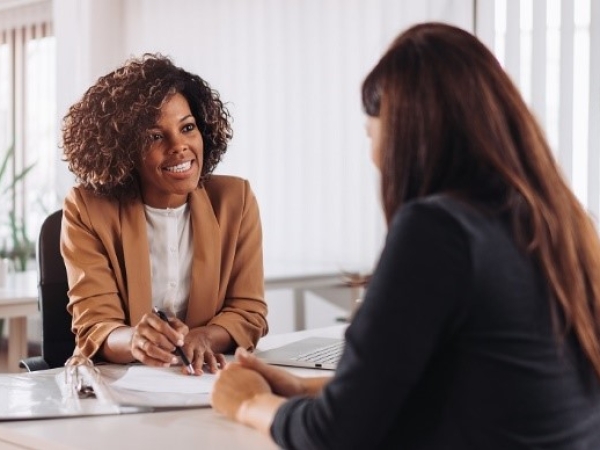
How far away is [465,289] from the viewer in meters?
1.03

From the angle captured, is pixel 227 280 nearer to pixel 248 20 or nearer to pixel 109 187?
pixel 109 187

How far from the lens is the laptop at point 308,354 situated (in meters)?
1.89

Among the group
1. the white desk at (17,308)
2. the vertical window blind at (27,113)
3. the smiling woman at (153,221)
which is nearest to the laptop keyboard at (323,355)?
the smiling woman at (153,221)

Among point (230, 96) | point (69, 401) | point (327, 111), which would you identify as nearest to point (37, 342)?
point (230, 96)

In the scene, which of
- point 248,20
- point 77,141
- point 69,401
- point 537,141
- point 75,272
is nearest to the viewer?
point 537,141

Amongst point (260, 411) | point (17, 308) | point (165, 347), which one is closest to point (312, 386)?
point (260, 411)

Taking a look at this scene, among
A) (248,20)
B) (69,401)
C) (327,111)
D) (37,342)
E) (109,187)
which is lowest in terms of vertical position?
(37,342)

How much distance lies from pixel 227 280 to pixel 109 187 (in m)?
0.35

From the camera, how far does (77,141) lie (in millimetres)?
2230

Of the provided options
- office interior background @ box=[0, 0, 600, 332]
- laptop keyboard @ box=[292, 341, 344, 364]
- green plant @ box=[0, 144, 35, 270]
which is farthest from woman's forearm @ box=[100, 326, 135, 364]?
green plant @ box=[0, 144, 35, 270]

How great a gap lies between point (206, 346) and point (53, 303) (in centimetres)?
61

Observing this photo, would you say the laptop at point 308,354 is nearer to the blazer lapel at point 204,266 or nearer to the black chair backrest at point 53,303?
the blazer lapel at point 204,266

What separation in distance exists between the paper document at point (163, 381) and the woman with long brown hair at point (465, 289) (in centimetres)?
50

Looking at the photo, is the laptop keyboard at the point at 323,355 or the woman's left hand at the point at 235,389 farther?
the laptop keyboard at the point at 323,355
